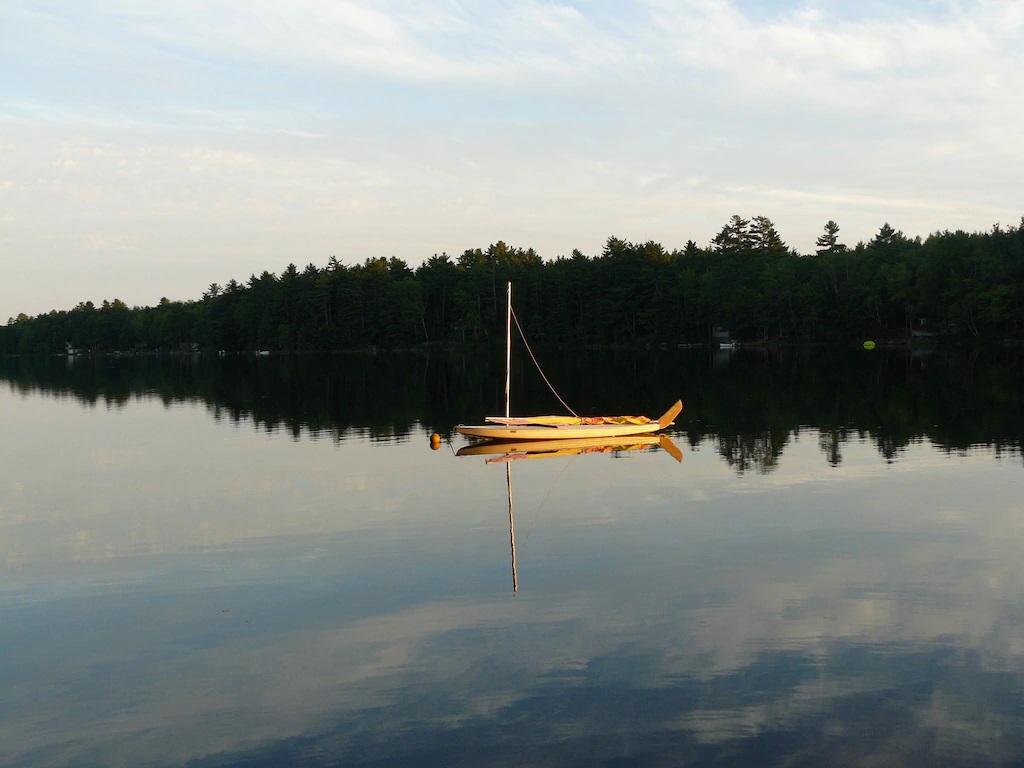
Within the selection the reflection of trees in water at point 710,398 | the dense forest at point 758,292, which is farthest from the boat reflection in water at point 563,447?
the dense forest at point 758,292

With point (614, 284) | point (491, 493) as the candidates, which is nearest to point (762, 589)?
point (491, 493)

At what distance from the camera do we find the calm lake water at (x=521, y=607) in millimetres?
12367

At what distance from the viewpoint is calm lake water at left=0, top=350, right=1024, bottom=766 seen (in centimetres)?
1237

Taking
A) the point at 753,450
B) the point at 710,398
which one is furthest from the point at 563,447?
the point at 710,398

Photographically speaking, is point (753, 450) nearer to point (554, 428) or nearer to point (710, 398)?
point (554, 428)

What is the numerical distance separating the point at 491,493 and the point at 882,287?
133 meters

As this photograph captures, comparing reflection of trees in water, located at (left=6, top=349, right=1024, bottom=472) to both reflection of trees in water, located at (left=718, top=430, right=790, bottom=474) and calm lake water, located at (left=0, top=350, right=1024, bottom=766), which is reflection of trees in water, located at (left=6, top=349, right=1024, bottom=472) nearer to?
reflection of trees in water, located at (left=718, top=430, right=790, bottom=474)

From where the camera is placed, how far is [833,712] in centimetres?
1267

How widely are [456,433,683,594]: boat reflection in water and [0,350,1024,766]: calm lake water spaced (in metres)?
1.38

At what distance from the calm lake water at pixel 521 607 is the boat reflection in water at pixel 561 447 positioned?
138 centimetres

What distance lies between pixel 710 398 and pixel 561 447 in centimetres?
2439

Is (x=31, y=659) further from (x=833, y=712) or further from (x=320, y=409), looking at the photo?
(x=320, y=409)

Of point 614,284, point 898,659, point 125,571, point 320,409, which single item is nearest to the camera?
point 898,659

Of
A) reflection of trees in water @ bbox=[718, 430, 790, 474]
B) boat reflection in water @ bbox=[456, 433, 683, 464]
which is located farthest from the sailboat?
reflection of trees in water @ bbox=[718, 430, 790, 474]
